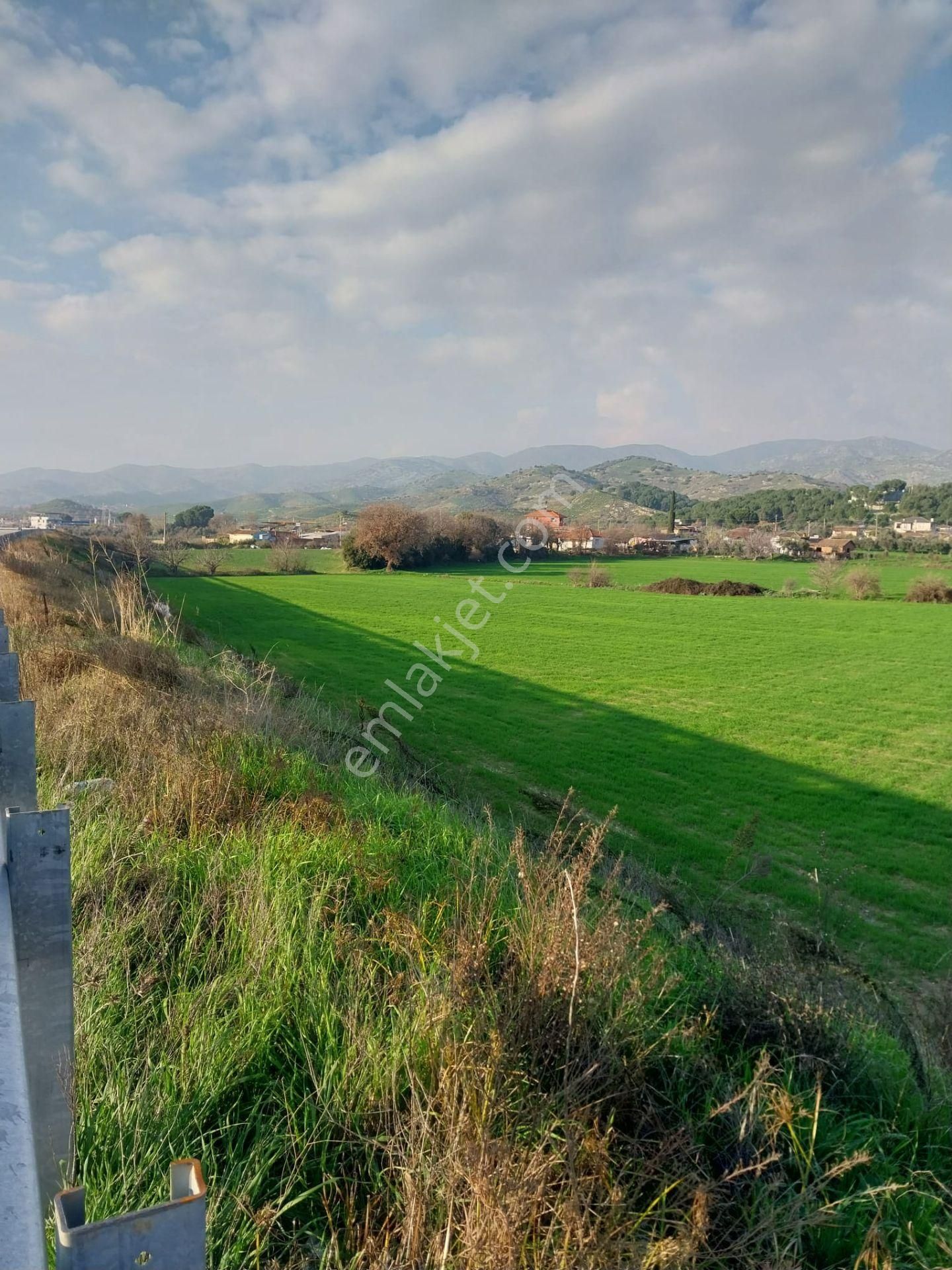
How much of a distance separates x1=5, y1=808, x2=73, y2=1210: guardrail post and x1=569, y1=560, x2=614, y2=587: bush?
59621 millimetres

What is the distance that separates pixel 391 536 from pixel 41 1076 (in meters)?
73.0

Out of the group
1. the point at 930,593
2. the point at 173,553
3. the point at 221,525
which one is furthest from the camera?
the point at 221,525

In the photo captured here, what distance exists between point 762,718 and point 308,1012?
17.9 meters

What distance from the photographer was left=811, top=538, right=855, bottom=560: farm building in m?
85.4

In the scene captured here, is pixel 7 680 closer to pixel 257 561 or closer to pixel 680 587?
pixel 680 587

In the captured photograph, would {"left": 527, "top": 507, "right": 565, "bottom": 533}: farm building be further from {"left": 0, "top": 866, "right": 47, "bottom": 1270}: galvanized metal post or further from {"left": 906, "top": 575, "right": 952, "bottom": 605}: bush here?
{"left": 0, "top": 866, "right": 47, "bottom": 1270}: galvanized metal post

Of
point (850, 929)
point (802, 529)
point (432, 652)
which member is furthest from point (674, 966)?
point (802, 529)

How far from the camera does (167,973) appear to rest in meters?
3.29

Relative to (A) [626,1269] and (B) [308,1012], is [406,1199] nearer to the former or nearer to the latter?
(A) [626,1269]

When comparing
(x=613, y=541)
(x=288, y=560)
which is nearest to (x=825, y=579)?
(x=613, y=541)

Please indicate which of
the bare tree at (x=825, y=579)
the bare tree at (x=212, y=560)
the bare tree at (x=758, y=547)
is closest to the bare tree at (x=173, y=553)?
the bare tree at (x=212, y=560)

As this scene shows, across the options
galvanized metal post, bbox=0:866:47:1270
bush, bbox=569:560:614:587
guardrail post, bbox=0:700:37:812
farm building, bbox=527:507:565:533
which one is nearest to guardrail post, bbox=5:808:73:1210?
galvanized metal post, bbox=0:866:47:1270

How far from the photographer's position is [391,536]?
7350cm

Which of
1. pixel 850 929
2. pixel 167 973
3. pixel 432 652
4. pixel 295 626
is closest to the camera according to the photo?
pixel 167 973
